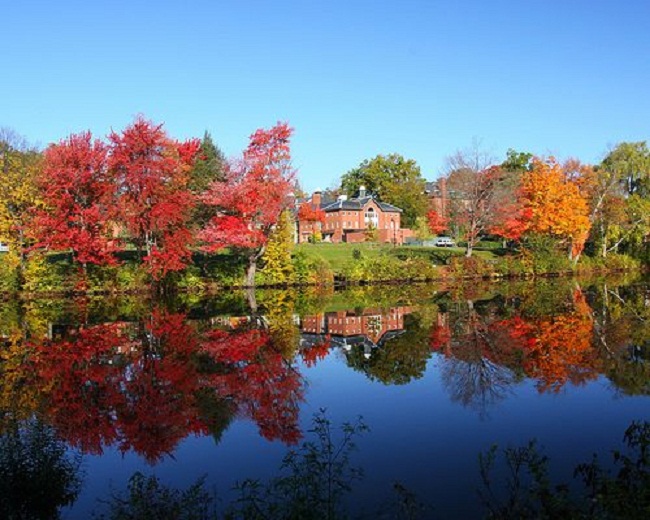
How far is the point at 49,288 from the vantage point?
123 ft

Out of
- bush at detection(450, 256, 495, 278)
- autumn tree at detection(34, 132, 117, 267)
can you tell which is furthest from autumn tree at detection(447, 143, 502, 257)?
autumn tree at detection(34, 132, 117, 267)

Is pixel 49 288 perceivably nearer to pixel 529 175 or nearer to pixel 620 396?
pixel 620 396

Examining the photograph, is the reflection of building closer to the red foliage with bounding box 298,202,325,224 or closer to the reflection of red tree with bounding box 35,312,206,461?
the reflection of red tree with bounding box 35,312,206,461

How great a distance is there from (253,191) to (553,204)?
25.9 metres

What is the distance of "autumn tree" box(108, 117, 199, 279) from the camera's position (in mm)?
35812

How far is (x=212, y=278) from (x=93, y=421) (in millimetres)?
30150

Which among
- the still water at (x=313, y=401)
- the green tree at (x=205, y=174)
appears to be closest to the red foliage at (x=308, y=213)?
the green tree at (x=205, y=174)

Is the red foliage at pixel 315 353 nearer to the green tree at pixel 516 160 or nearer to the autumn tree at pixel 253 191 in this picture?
the autumn tree at pixel 253 191

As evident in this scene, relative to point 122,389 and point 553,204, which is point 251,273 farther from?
point 122,389

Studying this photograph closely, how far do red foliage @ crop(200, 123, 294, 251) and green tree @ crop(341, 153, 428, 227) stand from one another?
1997 inches

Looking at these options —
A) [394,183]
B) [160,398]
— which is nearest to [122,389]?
[160,398]

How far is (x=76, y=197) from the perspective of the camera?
36969 mm

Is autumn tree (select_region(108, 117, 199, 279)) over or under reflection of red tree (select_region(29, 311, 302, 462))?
over

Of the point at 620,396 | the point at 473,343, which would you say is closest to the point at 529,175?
the point at 473,343
